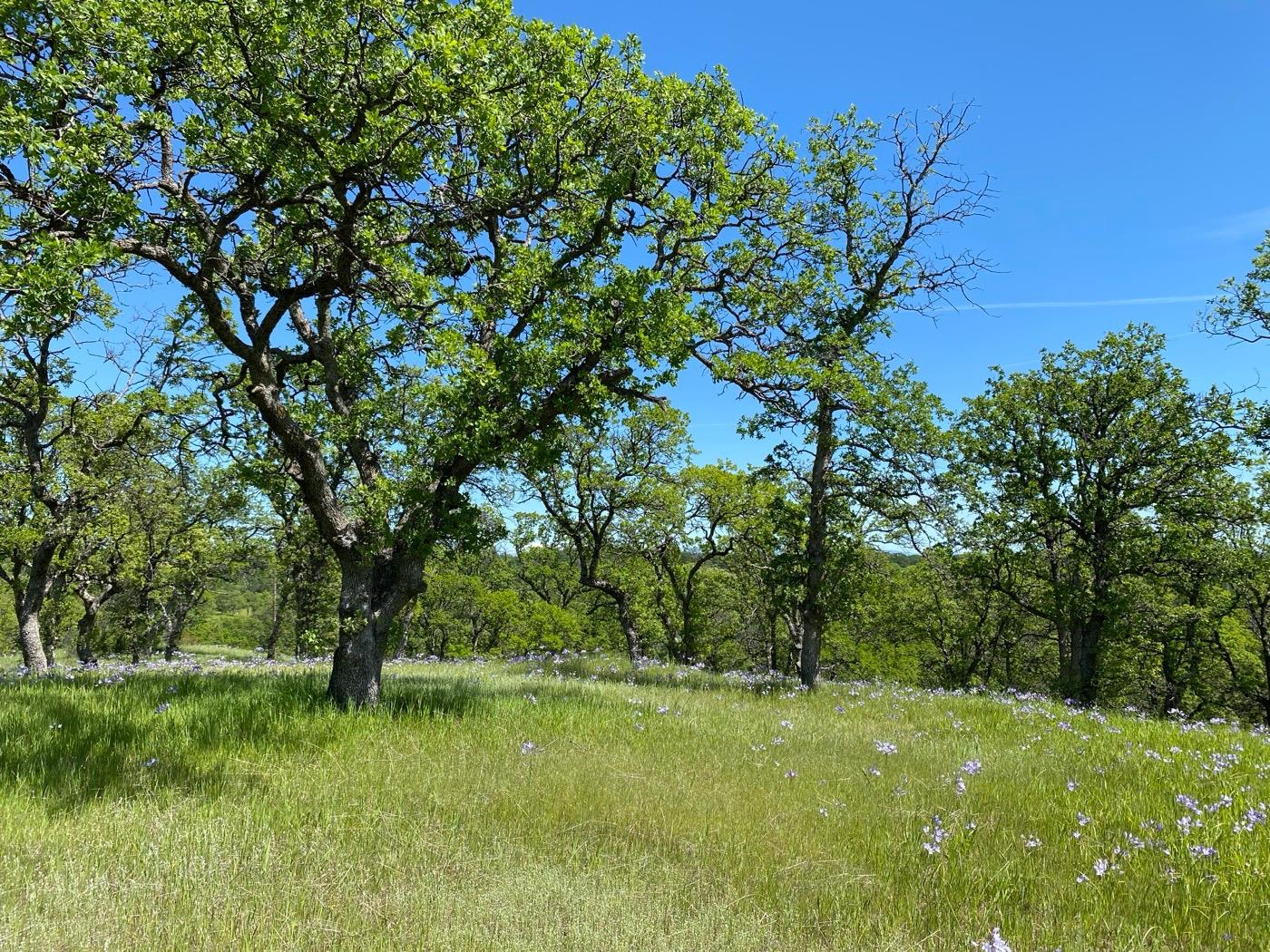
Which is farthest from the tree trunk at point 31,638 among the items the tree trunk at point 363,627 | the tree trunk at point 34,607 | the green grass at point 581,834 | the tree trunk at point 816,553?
the tree trunk at point 816,553

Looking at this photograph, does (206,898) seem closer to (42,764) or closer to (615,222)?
(42,764)

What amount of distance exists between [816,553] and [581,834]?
1011 cm

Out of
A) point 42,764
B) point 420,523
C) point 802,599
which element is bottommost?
point 42,764

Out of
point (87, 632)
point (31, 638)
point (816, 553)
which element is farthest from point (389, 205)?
point (87, 632)

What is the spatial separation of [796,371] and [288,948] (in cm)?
842

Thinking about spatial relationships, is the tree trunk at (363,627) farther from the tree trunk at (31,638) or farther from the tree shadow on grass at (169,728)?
the tree trunk at (31,638)

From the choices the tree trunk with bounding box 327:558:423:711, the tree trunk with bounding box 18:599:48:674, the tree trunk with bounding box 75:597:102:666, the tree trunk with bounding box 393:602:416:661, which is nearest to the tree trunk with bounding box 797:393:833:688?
the tree trunk with bounding box 393:602:416:661

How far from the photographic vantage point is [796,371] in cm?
918

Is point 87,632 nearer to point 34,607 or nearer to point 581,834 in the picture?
point 34,607

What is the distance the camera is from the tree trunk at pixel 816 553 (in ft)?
44.2

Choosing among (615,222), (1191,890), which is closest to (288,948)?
(1191,890)

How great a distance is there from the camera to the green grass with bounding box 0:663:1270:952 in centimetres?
331

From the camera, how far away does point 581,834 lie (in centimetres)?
460

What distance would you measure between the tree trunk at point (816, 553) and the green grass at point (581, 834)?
513cm
